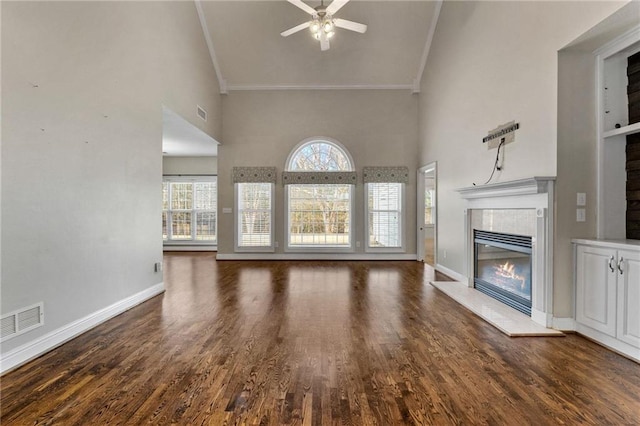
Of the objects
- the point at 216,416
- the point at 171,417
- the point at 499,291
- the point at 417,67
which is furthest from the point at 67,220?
the point at 417,67

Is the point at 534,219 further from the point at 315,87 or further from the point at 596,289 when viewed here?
the point at 315,87

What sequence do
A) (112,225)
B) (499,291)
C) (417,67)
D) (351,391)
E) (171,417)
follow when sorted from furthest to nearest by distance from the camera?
(417,67) → (499,291) → (112,225) → (351,391) → (171,417)

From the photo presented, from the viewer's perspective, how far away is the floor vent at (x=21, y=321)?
7.44 ft

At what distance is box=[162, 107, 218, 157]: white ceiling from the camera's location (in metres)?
5.35

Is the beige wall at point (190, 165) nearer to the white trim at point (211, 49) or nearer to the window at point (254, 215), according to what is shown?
the window at point (254, 215)

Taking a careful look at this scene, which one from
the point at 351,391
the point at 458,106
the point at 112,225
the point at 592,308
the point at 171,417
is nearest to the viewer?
the point at 171,417

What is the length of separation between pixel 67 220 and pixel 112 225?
63 centimetres

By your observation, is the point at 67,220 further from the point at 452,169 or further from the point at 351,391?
the point at 452,169

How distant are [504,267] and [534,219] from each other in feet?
2.86

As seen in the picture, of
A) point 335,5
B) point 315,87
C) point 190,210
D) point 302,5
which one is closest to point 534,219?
point 335,5

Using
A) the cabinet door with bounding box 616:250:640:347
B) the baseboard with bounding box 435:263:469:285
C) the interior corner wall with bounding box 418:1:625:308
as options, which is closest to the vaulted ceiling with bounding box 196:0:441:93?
the interior corner wall with bounding box 418:1:625:308

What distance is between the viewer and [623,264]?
2.54 m

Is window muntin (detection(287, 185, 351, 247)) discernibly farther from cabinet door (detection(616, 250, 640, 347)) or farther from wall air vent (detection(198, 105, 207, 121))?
cabinet door (detection(616, 250, 640, 347))

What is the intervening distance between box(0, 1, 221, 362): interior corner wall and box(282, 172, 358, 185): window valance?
129 inches
